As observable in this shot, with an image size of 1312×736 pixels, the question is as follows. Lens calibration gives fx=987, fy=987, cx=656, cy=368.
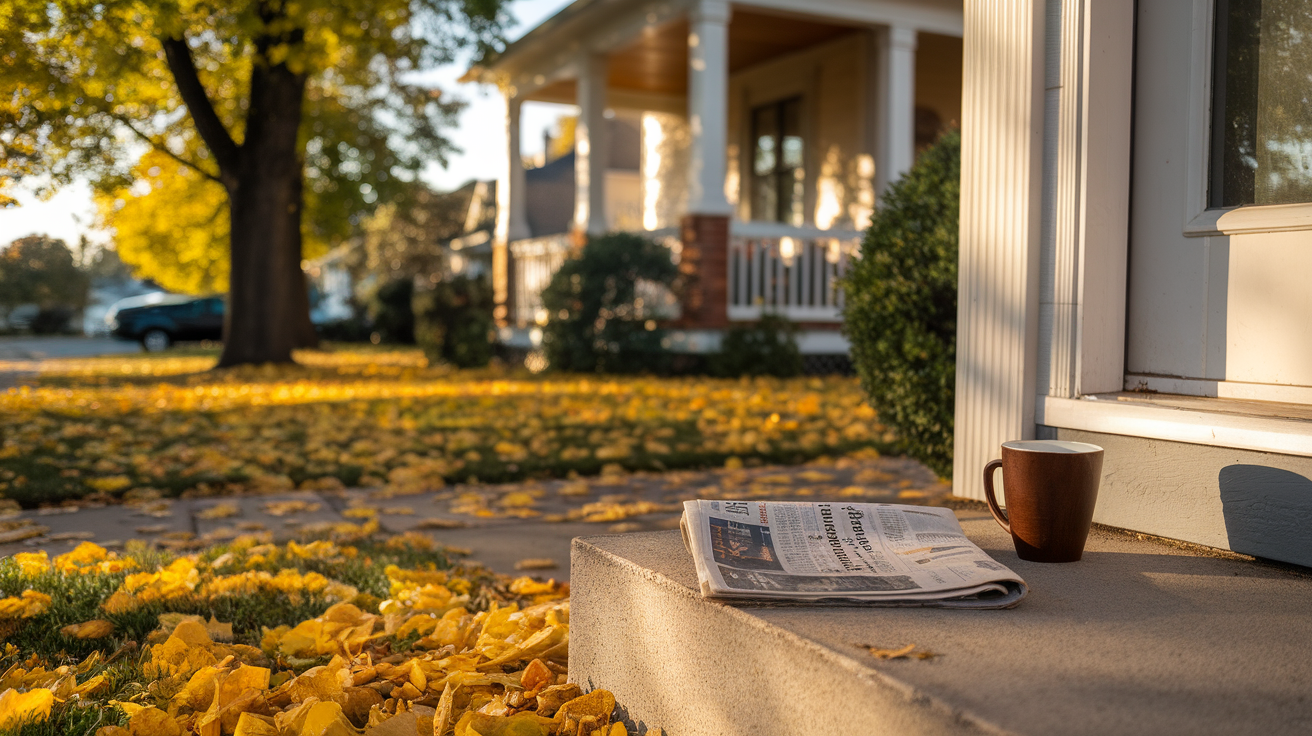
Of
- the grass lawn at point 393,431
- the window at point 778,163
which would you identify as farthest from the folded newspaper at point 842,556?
the window at point 778,163

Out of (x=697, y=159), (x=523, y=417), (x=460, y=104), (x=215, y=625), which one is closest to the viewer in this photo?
(x=215, y=625)

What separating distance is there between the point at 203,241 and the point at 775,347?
14.2 metres

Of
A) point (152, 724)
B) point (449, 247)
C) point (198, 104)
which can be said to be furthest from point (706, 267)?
point (449, 247)

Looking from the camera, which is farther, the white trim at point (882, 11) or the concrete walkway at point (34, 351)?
the concrete walkway at point (34, 351)

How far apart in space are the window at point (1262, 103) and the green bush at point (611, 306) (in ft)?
26.8

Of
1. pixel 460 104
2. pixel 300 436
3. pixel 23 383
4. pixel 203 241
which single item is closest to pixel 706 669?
pixel 300 436

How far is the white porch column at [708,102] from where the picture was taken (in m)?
10.1

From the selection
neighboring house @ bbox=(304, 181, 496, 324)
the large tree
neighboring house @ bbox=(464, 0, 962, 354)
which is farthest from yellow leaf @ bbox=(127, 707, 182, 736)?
neighboring house @ bbox=(304, 181, 496, 324)

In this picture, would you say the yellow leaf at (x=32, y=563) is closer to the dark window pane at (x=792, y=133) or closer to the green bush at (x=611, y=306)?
the green bush at (x=611, y=306)

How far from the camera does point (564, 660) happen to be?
2.06 meters

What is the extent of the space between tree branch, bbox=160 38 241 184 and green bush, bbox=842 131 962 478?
29.8ft

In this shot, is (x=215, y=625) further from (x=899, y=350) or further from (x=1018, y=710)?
(x=899, y=350)

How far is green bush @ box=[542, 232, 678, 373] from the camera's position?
34.1 ft

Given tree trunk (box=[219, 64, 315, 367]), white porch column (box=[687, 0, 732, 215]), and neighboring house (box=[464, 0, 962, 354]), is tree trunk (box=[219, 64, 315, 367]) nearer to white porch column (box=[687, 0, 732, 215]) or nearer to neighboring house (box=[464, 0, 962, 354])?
neighboring house (box=[464, 0, 962, 354])
